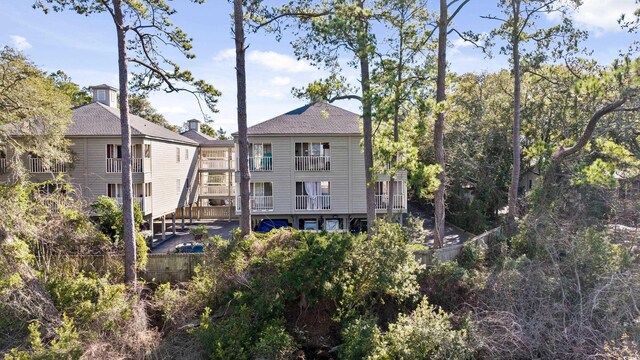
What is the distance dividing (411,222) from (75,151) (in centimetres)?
1832

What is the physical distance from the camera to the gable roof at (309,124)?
2088cm

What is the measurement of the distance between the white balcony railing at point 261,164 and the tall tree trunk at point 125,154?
36.8 ft

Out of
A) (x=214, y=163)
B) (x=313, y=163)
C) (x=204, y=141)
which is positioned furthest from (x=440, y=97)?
(x=204, y=141)

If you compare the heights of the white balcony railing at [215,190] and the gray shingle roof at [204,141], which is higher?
the gray shingle roof at [204,141]

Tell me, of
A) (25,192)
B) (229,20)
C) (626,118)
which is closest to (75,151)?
(25,192)

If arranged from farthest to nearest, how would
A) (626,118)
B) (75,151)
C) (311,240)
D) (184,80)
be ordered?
(75,151) < (626,118) < (184,80) < (311,240)

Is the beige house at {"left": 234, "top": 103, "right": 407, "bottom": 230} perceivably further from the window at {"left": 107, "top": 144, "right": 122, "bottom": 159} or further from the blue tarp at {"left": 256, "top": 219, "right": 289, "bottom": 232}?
the window at {"left": 107, "top": 144, "right": 122, "bottom": 159}

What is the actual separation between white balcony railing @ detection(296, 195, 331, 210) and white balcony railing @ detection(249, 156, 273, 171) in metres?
2.40

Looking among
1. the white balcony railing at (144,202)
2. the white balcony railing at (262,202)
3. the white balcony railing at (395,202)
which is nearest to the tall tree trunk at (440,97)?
the white balcony railing at (395,202)

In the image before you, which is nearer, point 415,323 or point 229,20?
point 415,323

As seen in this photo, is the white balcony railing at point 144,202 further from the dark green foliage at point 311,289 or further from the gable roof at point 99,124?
the dark green foliage at point 311,289

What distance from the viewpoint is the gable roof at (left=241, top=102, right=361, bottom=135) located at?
20.9 metres

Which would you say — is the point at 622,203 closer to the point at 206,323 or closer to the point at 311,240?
the point at 311,240

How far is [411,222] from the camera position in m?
12.5
